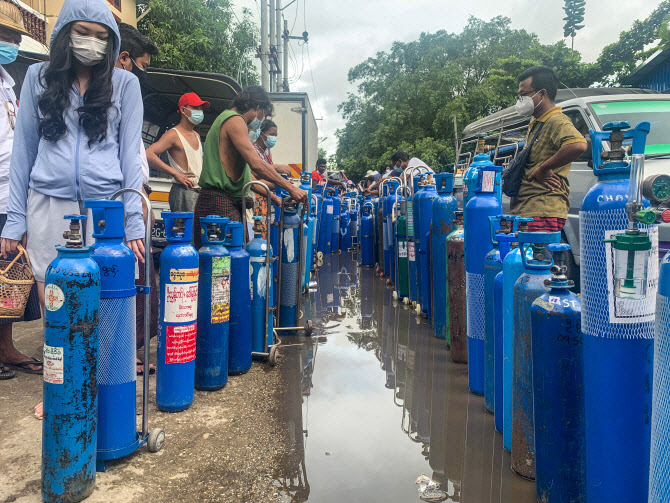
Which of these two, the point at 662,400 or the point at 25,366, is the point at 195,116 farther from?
the point at 662,400

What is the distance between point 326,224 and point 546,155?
25.6ft

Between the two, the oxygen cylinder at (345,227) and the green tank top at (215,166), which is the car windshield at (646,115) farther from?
the oxygen cylinder at (345,227)

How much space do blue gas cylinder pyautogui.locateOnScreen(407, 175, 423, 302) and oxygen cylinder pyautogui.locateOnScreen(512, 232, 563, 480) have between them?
3140 mm

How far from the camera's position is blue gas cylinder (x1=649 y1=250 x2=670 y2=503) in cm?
121

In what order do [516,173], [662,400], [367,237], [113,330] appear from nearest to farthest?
1. [662,400]
2. [113,330]
3. [516,173]
4. [367,237]

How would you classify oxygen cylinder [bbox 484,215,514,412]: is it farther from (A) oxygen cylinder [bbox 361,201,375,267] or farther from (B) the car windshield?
(A) oxygen cylinder [bbox 361,201,375,267]

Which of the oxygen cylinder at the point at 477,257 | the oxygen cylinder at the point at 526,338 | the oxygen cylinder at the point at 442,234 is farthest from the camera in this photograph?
the oxygen cylinder at the point at 442,234

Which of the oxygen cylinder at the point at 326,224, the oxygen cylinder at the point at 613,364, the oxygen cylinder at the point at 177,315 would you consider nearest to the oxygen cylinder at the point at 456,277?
the oxygen cylinder at the point at 177,315

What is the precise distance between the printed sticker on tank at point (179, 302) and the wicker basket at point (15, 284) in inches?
33.4

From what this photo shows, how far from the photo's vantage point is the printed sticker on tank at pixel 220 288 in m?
3.25

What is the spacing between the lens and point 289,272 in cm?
505

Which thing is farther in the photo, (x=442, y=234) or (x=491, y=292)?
(x=442, y=234)

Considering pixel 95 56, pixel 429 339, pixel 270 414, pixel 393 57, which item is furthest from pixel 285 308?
pixel 393 57

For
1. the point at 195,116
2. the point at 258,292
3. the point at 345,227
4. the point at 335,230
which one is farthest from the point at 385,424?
the point at 345,227
